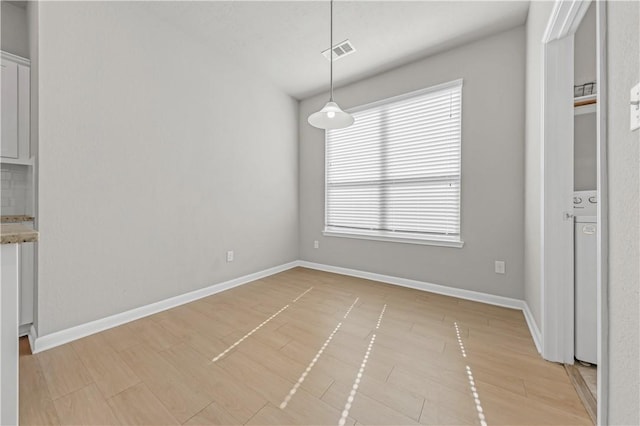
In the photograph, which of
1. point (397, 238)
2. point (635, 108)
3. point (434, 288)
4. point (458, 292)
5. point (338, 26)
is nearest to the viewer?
point (635, 108)

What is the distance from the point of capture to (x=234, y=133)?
9.77ft

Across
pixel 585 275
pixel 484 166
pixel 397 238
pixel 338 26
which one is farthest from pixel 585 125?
pixel 338 26

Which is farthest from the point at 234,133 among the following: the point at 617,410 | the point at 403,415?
the point at 617,410

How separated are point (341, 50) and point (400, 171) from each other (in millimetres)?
1504

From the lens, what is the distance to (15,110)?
183 cm

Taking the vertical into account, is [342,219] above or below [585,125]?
below

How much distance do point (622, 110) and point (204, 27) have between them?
9.97 ft

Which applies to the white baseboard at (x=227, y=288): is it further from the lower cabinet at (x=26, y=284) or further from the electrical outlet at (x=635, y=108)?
the electrical outlet at (x=635, y=108)

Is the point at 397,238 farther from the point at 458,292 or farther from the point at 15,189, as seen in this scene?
the point at 15,189

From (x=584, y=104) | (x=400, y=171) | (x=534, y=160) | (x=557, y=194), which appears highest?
(x=584, y=104)

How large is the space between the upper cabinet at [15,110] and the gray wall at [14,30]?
0.21 m

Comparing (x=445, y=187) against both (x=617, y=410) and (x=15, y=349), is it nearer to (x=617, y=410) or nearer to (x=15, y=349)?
(x=617, y=410)

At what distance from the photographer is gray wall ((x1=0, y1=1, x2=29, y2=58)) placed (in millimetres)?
1912

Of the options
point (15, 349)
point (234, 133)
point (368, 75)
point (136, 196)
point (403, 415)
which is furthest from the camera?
point (368, 75)
